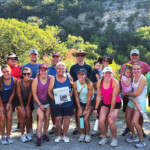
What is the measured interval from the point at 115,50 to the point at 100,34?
14.8m

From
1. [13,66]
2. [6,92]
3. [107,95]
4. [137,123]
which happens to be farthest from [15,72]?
[137,123]

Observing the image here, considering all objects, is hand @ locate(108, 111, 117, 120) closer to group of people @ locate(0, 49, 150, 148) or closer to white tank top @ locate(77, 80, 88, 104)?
group of people @ locate(0, 49, 150, 148)

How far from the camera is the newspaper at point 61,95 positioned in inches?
186

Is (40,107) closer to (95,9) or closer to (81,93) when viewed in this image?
(81,93)

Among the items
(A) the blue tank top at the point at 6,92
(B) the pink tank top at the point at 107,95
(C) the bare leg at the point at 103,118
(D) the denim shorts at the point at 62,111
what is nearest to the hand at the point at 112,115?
(C) the bare leg at the point at 103,118

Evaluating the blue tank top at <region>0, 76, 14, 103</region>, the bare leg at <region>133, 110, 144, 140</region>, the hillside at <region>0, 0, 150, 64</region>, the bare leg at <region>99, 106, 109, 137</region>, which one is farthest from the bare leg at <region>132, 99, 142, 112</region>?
the hillside at <region>0, 0, 150, 64</region>

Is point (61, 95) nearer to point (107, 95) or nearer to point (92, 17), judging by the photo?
point (107, 95)

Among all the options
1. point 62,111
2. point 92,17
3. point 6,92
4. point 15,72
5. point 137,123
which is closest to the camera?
point 137,123

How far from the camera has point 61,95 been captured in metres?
4.74

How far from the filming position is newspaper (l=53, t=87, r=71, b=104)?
15.5 ft

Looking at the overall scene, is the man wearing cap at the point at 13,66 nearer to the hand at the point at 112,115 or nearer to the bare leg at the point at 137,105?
the hand at the point at 112,115

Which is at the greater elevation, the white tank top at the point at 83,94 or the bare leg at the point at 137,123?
the white tank top at the point at 83,94

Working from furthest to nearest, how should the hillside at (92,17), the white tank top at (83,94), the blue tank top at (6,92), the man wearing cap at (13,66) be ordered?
1. the hillside at (92,17)
2. the man wearing cap at (13,66)
3. the white tank top at (83,94)
4. the blue tank top at (6,92)

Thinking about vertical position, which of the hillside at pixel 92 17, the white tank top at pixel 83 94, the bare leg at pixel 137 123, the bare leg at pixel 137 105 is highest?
the hillside at pixel 92 17
